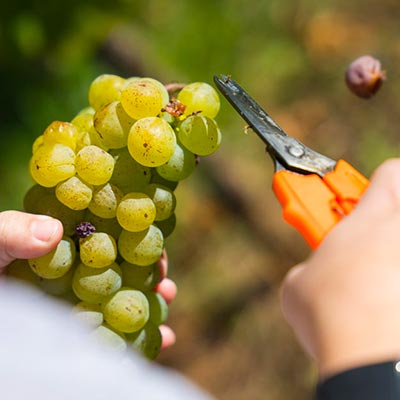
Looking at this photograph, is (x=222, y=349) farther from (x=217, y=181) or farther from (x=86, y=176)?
(x=86, y=176)

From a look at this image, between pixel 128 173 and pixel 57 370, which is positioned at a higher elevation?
pixel 128 173

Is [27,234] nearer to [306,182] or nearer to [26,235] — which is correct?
[26,235]

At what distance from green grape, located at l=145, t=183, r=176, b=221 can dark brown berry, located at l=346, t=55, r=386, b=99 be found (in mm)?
468

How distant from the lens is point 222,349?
1.86 meters

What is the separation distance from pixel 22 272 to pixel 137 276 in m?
0.15

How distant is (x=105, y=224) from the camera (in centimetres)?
82

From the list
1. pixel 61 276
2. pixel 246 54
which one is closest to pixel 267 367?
pixel 246 54

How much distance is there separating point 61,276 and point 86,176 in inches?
5.2

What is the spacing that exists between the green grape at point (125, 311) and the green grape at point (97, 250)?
5 cm

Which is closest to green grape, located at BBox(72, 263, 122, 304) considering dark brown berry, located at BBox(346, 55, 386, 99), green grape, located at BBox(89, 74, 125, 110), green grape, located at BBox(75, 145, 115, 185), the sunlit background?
green grape, located at BBox(75, 145, 115, 185)

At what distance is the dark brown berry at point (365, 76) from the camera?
3.71 feet

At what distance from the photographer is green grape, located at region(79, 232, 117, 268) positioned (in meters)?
0.79

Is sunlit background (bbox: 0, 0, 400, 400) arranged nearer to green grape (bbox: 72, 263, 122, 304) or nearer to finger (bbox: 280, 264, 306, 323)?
green grape (bbox: 72, 263, 122, 304)

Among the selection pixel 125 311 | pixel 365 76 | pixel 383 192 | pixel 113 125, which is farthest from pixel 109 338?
pixel 365 76
